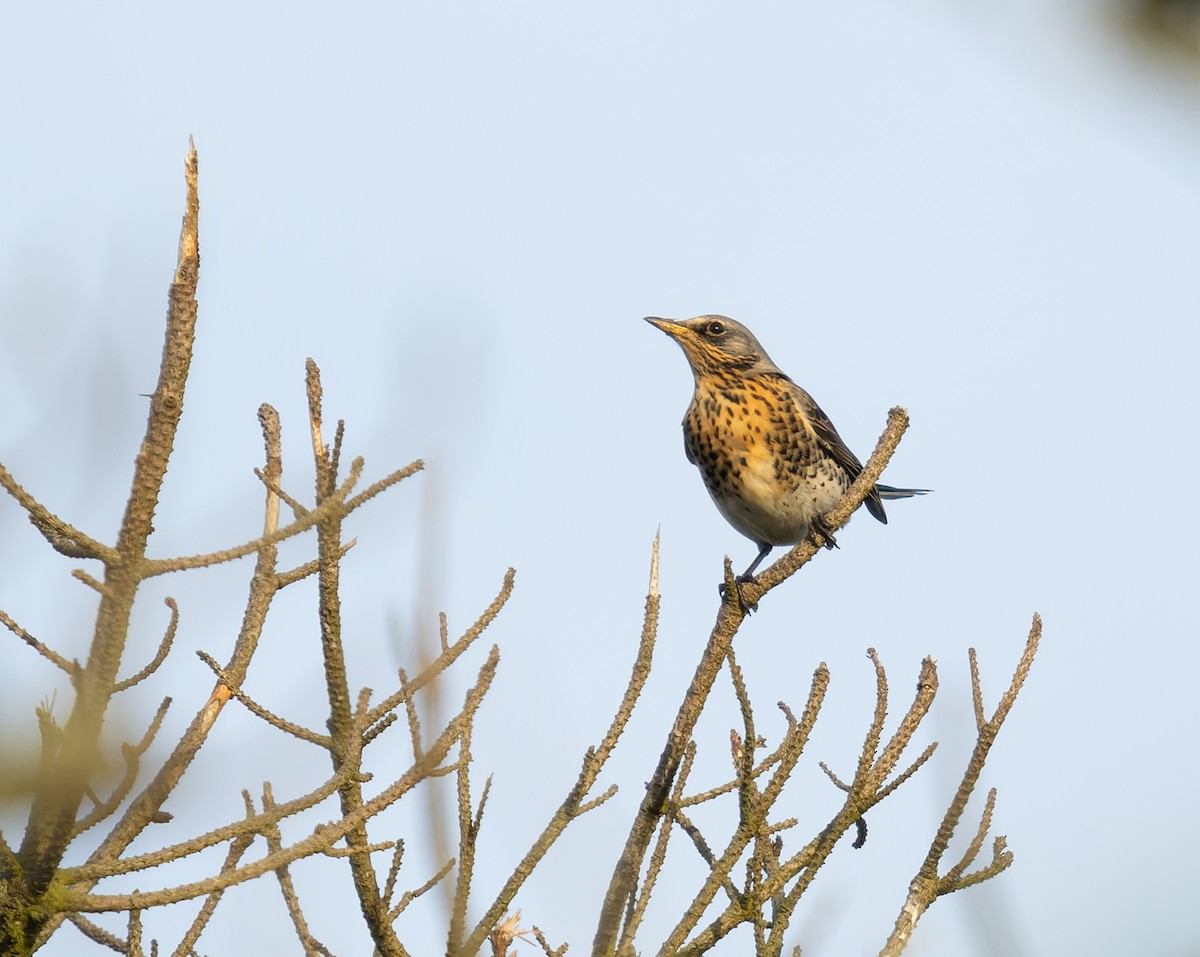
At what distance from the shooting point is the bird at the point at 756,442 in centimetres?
914

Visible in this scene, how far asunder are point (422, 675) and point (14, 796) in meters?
1.15

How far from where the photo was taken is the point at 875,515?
10438mm

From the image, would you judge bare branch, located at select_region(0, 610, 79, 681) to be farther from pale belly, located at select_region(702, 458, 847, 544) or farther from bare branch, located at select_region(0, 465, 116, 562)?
pale belly, located at select_region(702, 458, 847, 544)

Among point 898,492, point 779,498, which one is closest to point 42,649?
point 779,498

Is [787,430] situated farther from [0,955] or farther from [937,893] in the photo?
→ [0,955]

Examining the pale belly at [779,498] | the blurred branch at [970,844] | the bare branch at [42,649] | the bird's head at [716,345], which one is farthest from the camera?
the bird's head at [716,345]

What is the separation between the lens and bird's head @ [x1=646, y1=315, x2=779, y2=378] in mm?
9773

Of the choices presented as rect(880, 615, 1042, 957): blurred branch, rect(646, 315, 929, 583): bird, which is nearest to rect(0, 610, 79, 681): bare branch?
rect(880, 615, 1042, 957): blurred branch

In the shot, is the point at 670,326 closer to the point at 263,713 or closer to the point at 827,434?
the point at 827,434

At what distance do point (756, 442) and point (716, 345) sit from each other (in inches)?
39.3

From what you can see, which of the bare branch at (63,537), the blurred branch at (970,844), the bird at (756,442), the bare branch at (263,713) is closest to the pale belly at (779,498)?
the bird at (756,442)

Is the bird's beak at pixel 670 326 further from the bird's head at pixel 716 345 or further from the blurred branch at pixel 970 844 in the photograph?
the blurred branch at pixel 970 844

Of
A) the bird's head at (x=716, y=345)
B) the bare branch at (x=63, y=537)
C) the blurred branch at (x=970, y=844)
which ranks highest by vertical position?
the bird's head at (x=716, y=345)

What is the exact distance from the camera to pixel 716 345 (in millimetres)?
9836
